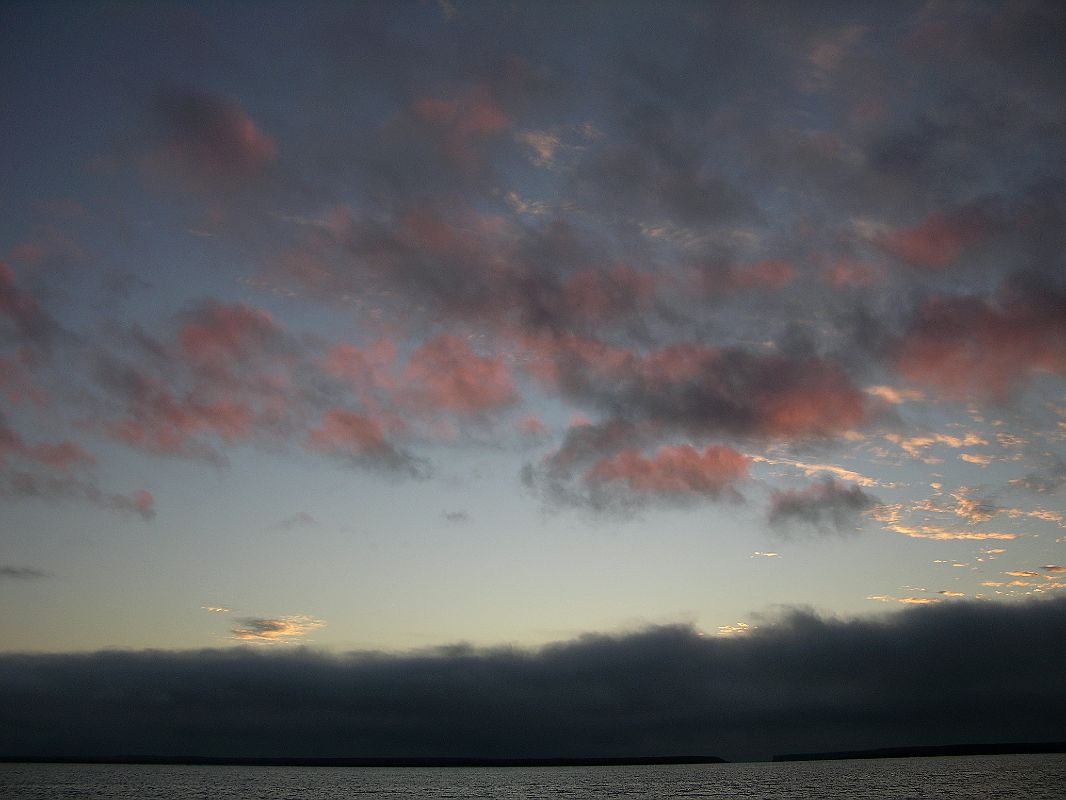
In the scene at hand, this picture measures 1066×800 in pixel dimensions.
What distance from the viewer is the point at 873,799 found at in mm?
193625

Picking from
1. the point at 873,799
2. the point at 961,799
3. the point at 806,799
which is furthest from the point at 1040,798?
the point at 806,799

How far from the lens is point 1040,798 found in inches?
7062

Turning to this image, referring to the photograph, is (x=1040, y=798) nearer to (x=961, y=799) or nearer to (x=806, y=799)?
(x=961, y=799)

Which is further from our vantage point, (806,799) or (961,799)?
(806,799)

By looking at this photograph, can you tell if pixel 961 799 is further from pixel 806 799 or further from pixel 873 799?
pixel 806 799

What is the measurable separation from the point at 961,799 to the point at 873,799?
62.8 ft

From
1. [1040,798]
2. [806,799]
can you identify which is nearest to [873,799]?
[806,799]

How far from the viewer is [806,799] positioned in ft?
655

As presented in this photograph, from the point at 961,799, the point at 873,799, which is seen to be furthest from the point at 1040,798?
the point at 873,799

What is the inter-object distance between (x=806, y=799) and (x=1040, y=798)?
166 ft

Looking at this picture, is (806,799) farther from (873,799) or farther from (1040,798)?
(1040,798)

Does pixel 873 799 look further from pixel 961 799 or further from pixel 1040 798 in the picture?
pixel 1040 798

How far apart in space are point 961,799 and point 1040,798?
16.0 m

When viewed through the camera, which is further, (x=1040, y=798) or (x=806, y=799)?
(x=806, y=799)
